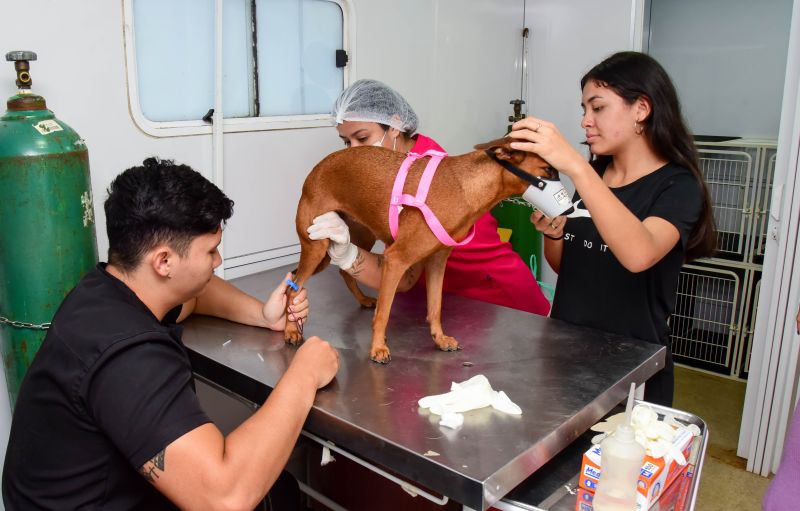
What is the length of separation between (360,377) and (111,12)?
56.8 inches

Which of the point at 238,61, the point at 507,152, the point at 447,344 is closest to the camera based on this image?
the point at 507,152

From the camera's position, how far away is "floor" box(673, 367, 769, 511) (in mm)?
2654

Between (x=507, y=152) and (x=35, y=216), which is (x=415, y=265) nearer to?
(x=507, y=152)

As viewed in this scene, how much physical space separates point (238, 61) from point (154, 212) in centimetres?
150

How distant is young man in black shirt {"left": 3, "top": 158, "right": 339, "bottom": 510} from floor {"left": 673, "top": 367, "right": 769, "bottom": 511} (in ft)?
7.05

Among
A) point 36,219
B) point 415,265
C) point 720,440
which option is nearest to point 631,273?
point 415,265

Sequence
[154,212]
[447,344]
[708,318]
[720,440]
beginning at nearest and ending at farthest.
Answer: [154,212], [447,344], [720,440], [708,318]

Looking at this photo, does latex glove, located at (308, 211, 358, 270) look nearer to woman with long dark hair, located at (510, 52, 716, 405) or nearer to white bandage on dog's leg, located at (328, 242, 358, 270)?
white bandage on dog's leg, located at (328, 242, 358, 270)

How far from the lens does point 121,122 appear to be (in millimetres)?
2145

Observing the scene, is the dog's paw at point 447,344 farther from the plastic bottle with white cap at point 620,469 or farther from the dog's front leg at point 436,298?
the plastic bottle with white cap at point 620,469

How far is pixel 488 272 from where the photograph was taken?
229 cm

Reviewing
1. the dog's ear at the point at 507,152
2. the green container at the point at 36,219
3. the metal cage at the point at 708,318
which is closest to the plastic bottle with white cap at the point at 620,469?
the dog's ear at the point at 507,152

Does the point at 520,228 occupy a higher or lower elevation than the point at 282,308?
lower

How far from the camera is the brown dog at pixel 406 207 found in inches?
58.4
